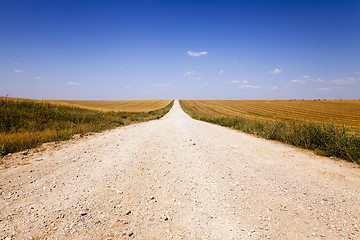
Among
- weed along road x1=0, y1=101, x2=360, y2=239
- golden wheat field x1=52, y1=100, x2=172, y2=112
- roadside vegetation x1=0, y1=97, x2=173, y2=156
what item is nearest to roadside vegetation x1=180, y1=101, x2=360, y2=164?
weed along road x1=0, y1=101, x2=360, y2=239

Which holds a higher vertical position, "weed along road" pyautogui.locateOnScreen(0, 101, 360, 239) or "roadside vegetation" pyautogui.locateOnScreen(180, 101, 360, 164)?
"roadside vegetation" pyautogui.locateOnScreen(180, 101, 360, 164)

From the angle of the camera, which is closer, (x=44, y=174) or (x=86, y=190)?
(x=86, y=190)

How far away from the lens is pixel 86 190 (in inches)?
138

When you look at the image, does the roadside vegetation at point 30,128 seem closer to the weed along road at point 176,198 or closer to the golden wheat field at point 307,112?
the weed along road at point 176,198

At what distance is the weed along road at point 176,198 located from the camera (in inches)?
96.6

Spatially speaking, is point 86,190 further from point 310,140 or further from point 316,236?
point 310,140

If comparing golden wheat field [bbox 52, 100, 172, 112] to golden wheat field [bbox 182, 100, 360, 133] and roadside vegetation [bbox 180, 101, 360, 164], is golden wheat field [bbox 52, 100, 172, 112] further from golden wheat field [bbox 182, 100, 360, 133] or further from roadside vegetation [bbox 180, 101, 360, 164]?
roadside vegetation [bbox 180, 101, 360, 164]

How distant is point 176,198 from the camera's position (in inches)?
130

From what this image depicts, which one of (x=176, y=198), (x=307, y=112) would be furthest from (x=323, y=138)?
(x=307, y=112)

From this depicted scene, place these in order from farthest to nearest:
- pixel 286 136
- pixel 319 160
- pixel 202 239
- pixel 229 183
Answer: pixel 286 136, pixel 319 160, pixel 229 183, pixel 202 239

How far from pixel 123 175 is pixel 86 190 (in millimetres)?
956

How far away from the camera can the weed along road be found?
8.05 ft

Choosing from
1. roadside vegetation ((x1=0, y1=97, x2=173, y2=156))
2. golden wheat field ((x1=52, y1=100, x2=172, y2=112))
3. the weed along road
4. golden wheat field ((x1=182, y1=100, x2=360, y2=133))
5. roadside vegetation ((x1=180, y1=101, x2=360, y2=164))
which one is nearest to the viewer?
the weed along road

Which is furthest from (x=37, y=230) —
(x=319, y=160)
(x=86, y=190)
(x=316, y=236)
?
(x=319, y=160)
